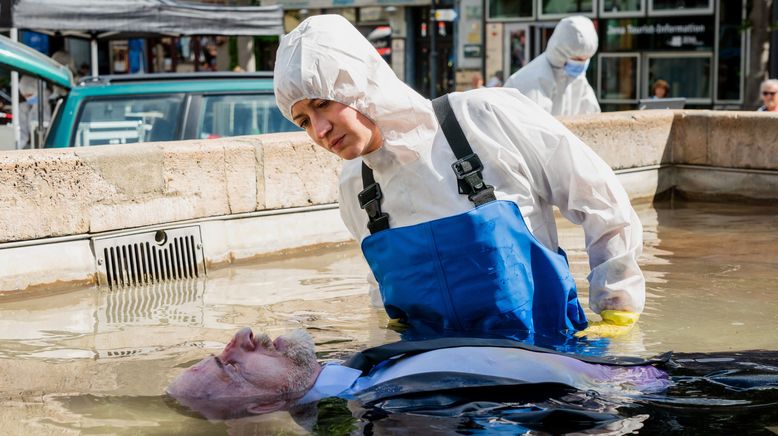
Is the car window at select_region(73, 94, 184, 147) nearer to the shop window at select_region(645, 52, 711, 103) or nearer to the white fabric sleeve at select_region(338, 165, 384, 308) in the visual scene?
the white fabric sleeve at select_region(338, 165, 384, 308)

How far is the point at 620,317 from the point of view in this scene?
4.27 m

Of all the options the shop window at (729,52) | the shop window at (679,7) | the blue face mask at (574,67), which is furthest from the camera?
the shop window at (679,7)

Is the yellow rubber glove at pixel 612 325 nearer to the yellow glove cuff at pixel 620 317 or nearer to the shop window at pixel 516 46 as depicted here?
the yellow glove cuff at pixel 620 317

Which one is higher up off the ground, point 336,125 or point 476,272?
point 336,125

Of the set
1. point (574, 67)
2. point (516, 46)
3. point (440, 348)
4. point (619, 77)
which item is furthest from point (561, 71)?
point (516, 46)

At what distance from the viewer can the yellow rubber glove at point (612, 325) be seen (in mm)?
4277

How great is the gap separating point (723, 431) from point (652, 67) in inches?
755

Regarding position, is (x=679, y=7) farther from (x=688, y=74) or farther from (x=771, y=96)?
(x=771, y=96)

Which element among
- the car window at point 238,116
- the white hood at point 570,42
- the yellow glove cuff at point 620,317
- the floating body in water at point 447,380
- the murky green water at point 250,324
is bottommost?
the murky green water at point 250,324

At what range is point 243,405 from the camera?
13.2 feet

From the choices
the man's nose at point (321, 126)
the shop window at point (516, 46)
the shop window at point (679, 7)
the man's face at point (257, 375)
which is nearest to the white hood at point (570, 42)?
the man's nose at point (321, 126)

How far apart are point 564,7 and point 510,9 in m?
1.12

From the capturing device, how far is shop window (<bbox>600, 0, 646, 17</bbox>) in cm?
2205

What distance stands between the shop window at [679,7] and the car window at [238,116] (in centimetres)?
1311
